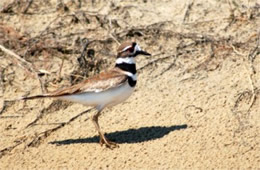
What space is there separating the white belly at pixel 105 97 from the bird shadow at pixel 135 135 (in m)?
0.35

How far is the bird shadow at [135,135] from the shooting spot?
6699 millimetres

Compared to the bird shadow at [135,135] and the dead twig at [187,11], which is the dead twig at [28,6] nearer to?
the dead twig at [187,11]

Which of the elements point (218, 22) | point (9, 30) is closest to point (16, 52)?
point (9, 30)

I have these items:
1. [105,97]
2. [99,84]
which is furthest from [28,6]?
[105,97]

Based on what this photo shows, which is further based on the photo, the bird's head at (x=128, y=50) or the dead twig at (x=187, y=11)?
the dead twig at (x=187, y=11)

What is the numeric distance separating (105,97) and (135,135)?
1.64 ft

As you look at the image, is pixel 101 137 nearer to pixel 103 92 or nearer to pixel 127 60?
pixel 103 92

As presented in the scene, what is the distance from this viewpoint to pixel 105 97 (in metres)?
6.62

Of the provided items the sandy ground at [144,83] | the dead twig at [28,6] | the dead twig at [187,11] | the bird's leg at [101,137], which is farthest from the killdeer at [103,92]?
the dead twig at [28,6]

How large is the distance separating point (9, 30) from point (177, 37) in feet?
7.06

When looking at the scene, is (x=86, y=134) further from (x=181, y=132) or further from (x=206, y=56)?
(x=206, y=56)

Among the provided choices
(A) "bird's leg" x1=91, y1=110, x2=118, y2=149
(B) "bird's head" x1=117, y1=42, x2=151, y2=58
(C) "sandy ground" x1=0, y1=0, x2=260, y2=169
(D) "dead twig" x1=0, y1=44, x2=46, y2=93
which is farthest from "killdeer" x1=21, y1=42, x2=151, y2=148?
(D) "dead twig" x1=0, y1=44, x2=46, y2=93

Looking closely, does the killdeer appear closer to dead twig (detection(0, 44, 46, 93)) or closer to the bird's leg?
the bird's leg

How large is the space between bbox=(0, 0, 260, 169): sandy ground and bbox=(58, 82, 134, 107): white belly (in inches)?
15.5
